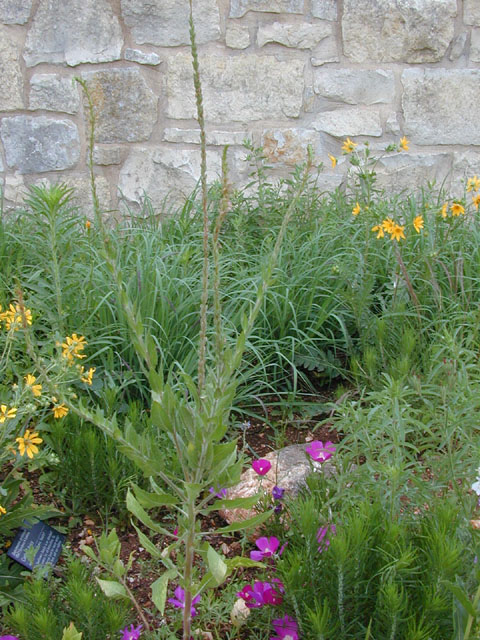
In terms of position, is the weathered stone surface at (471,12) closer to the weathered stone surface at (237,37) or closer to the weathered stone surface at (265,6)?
the weathered stone surface at (265,6)

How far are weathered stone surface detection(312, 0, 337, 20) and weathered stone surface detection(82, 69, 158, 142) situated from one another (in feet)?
3.52

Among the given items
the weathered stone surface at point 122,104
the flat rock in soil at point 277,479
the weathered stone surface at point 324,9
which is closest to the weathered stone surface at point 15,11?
the weathered stone surface at point 122,104

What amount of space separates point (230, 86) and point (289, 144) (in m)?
0.49

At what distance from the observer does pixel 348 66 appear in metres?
4.03

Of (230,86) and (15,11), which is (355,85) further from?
(15,11)

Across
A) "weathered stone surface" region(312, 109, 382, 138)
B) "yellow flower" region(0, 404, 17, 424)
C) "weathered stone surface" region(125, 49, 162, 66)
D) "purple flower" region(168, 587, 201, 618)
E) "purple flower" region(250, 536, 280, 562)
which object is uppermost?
"weathered stone surface" region(125, 49, 162, 66)

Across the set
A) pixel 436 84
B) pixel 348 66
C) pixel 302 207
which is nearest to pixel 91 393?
pixel 302 207

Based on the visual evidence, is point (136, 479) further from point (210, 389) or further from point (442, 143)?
point (442, 143)

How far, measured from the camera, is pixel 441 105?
162 inches

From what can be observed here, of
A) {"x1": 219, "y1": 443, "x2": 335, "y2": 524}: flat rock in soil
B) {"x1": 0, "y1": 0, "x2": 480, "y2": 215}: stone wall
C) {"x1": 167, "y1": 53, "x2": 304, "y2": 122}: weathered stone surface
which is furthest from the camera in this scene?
{"x1": 167, "y1": 53, "x2": 304, "y2": 122}: weathered stone surface

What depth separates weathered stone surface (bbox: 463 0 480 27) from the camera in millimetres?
3967

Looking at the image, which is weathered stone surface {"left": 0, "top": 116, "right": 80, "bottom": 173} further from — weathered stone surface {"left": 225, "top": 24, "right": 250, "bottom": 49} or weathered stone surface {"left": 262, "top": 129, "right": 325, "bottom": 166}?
weathered stone surface {"left": 262, "top": 129, "right": 325, "bottom": 166}

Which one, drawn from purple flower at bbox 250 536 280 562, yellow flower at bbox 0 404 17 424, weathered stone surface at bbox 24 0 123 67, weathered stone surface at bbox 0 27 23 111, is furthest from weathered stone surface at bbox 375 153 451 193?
yellow flower at bbox 0 404 17 424

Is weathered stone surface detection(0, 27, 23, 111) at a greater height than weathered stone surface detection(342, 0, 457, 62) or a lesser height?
lesser
